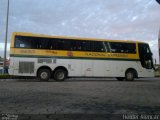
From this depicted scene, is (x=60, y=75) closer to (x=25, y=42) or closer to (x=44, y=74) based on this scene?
(x=44, y=74)

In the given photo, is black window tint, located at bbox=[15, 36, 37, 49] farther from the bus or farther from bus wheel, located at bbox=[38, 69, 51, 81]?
bus wheel, located at bbox=[38, 69, 51, 81]

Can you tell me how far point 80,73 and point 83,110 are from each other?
50.6ft

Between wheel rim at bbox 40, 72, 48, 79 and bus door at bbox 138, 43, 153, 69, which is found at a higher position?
bus door at bbox 138, 43, 153, 69

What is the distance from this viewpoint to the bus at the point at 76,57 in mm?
20906

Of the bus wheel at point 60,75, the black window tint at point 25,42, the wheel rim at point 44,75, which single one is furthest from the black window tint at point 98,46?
the black window tint at point 25,42

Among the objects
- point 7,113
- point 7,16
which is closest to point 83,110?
point 7,113

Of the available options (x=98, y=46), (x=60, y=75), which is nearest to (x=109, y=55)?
(x=98, y=46)

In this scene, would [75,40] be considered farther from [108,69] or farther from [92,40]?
[108,69]

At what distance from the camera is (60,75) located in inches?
862

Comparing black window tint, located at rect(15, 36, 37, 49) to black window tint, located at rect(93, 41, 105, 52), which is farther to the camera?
black window tint, located at rect(93, 41, 105, 52)

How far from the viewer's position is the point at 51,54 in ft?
71.1

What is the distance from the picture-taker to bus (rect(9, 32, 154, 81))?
68.6 feet

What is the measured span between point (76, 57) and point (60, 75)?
2.03 metres

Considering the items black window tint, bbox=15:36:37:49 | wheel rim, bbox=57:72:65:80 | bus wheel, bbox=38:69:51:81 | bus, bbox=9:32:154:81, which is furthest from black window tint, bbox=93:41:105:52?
black window tint, bbox=15:36:37:49
